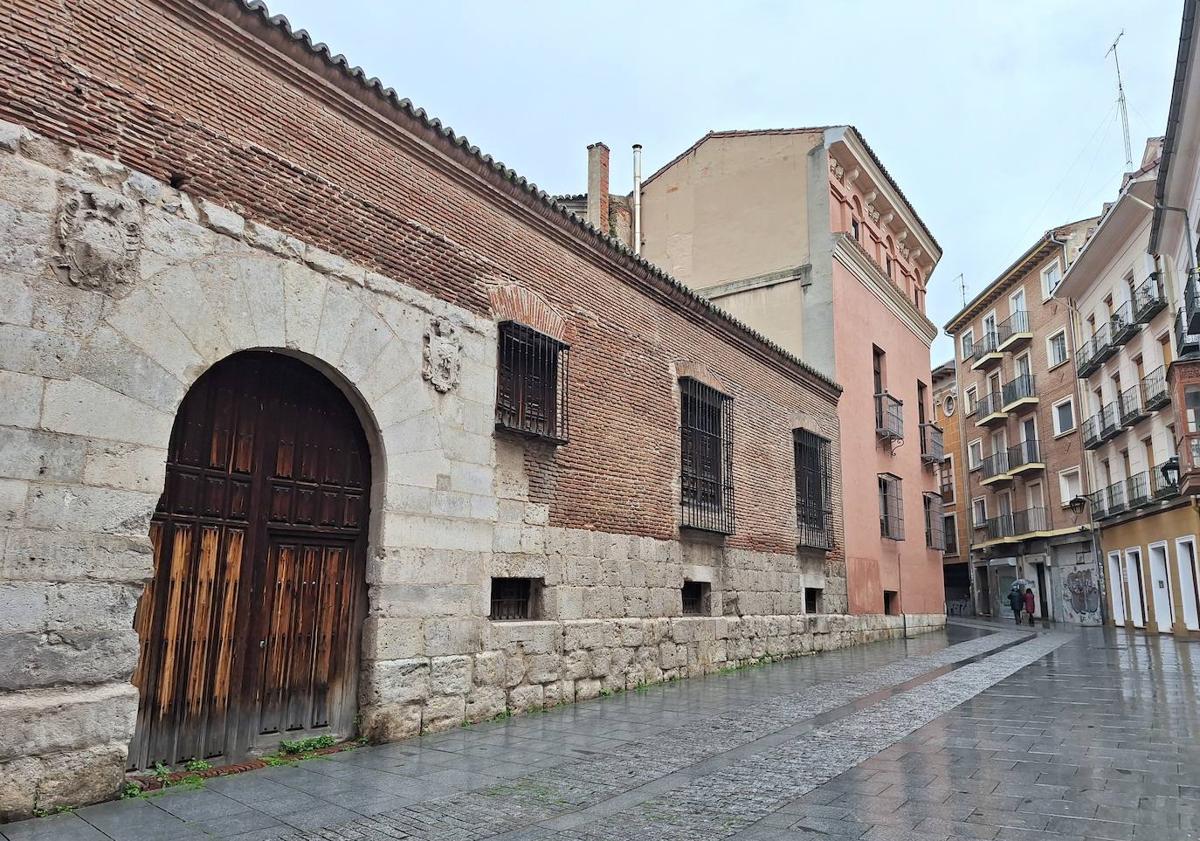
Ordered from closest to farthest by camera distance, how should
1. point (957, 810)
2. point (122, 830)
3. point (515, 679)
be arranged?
point (122, 830) < point (957, 810) < point (515, 679)

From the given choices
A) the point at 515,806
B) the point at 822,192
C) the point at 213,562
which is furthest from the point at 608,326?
the point at 822,192

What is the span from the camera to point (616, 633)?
28.0 feet

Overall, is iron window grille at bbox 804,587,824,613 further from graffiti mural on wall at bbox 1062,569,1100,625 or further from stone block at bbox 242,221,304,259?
graffiti mural on wall at bbox 1062,569,1100,625

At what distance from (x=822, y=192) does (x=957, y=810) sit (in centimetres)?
1398

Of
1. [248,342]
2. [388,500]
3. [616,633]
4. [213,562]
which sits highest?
[248,342]

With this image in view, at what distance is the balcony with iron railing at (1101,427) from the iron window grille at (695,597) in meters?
17.2

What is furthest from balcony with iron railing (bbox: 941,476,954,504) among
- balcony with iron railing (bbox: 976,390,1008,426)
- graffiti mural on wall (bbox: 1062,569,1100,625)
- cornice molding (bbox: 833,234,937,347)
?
cornice molding (bbox: 833,234,937,347)

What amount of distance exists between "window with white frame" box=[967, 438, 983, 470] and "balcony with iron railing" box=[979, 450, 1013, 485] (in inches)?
30.0

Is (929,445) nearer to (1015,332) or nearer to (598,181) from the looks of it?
(598,181)

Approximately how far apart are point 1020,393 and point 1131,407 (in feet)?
27.7

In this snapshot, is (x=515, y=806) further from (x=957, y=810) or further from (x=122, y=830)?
→ (x=957, y=810)

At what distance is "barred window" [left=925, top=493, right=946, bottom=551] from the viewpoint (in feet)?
65.5

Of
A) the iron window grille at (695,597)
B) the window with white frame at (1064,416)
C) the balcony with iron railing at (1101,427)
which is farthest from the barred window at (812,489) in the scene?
the window with white frame at (1064,416)

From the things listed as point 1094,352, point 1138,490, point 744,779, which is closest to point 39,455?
point 744,779
